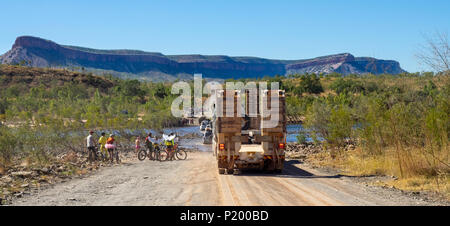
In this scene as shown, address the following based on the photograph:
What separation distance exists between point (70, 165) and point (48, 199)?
28.8 ft

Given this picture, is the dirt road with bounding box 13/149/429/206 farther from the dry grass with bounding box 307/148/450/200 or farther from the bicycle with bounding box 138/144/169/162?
the bicycle with bounding box 138/144/169/162

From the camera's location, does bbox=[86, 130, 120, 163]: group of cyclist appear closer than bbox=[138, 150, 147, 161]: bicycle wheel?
Yes

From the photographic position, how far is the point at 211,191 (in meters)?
12.8

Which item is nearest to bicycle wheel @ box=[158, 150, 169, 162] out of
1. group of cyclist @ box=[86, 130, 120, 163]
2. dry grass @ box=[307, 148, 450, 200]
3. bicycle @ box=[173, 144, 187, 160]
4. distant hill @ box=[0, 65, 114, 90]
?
bicycle @ box=[173, 144, 187, 160]

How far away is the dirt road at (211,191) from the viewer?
435 inches

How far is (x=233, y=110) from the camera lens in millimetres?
17812

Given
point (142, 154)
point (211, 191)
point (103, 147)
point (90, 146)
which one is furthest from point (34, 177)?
point (142, 154)

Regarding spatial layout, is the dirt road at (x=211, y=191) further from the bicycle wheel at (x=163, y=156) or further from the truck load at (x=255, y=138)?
the bicycle wheel at (x=163, y=156)

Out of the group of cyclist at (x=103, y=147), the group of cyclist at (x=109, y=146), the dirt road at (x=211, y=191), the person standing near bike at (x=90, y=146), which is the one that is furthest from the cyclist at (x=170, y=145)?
the dirt road at (x=211, y=191)

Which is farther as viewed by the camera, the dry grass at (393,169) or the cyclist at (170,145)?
the cyclist at (170,145)

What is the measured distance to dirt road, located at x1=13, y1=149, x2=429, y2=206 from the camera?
11055mm
